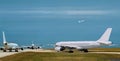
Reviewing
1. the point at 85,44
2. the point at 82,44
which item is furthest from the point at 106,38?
the point at 82,44

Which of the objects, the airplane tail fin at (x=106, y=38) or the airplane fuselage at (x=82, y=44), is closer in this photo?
the airplane fuselage at (x=82, y=44)

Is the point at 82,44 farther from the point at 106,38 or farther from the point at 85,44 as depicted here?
the point at 106,38

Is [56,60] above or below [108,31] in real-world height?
below

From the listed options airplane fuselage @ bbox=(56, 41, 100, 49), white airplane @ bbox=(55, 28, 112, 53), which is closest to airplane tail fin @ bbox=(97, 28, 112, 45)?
white airplane @ bbox=(55, 28, 112, 53)

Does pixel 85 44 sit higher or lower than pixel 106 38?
lower

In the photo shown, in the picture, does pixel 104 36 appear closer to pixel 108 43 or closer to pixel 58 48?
pixel 108 43

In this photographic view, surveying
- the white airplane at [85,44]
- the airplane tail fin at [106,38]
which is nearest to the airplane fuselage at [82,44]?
the white airplane at [85,44]

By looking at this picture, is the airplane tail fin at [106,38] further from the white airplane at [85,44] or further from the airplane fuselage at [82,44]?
the airplane fuselage at [82,44]

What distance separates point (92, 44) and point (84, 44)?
8.77ft

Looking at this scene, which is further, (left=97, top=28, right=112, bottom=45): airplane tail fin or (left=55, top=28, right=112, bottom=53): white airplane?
(left=97, top=28, right=112, bottom=45): airplane tail fin

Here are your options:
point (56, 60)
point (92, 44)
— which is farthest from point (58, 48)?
point (56, 60)

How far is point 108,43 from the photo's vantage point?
11375 centimetres

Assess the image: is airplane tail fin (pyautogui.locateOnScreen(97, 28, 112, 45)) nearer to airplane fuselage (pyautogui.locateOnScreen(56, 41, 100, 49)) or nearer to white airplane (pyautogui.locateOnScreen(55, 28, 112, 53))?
white airplane (pyautogui.locateOnScreen(55, 28, 112, 53))

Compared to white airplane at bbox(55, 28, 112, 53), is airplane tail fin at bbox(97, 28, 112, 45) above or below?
above
